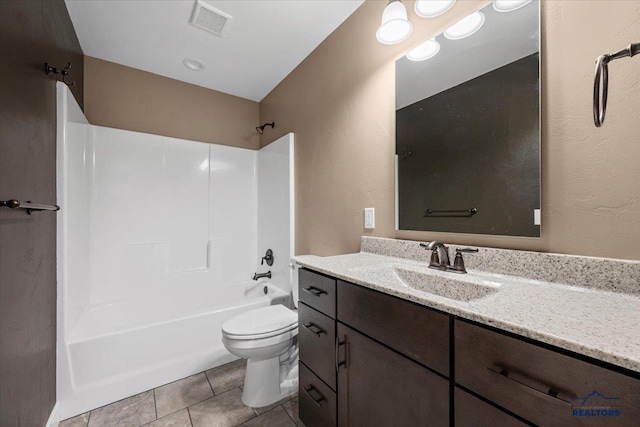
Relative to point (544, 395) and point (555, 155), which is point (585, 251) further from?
point (544, 395)

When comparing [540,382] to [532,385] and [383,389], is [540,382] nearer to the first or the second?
[532,385]

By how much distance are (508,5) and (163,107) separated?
271 cm

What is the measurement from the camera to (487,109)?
1081 mm

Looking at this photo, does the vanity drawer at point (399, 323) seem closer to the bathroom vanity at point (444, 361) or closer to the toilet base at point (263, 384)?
the bathroom vanity at point (444, 361)

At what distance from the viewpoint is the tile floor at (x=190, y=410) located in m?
1.46

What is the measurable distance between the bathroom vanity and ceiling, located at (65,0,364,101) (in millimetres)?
1638

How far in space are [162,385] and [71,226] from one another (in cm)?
121

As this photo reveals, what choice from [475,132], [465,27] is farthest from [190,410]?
[465,27]

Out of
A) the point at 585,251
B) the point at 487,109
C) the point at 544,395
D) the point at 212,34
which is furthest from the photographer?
the point at 212,34

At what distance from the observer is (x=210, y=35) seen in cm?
192

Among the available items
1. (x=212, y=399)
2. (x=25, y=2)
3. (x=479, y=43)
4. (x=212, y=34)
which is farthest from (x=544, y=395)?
(x=212, y=34)

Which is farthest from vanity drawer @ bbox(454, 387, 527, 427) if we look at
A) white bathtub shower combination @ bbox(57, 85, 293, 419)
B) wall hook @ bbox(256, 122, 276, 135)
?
wall hook @ bbox(256, 122, 276, 135)

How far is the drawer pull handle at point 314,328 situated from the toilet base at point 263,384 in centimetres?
57

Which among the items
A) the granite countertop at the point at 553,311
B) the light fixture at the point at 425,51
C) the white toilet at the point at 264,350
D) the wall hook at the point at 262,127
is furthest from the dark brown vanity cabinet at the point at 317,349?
the wall hook at the point at 262,127
